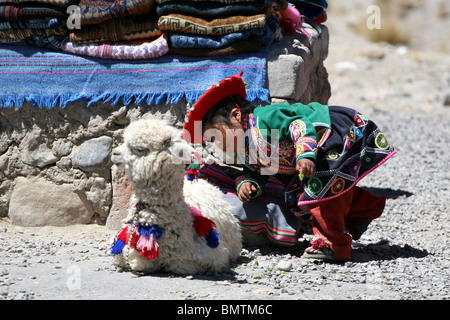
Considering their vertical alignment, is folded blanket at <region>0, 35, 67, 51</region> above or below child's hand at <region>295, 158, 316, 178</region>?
above

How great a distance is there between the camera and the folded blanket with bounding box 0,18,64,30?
4.66 metres

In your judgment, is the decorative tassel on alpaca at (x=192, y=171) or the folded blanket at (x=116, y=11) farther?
the folded blanket at (x=116, y=11)

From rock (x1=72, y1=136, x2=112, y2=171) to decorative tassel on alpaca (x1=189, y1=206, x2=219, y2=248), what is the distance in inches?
59.1

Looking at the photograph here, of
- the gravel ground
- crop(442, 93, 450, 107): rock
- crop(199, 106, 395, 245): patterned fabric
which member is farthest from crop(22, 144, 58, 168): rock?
crop(442, 93, 450, 107): rock

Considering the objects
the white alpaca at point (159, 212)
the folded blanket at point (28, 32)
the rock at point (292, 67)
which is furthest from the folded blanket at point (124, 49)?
the white alpaca at point (159, 212)

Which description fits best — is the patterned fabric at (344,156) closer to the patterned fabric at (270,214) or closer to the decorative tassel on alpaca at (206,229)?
the patterned fabric at (270,214)

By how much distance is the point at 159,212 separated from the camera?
3381 mm

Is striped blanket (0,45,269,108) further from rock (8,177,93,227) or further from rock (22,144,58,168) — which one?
rock (8,177,93,227)

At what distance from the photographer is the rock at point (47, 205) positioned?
492 cm

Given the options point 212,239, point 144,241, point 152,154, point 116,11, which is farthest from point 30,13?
point 212,239

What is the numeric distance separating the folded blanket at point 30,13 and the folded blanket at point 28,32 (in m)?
0.11

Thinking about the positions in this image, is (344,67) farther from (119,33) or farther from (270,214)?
(270,214)

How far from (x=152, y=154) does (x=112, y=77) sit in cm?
162

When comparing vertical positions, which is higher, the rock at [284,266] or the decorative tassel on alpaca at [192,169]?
the decorative tassel on alpaca at [192,169]
